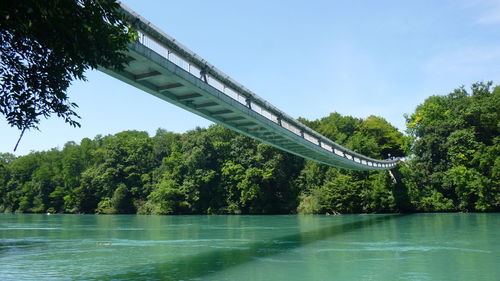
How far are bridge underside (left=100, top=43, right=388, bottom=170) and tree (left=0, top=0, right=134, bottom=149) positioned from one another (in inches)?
70.7

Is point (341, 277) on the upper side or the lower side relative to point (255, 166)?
lower

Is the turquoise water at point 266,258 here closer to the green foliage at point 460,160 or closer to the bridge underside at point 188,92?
the bridge underside at point 188,92

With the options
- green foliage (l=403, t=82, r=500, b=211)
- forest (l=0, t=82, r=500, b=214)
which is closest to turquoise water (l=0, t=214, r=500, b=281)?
green foliage (l=403, t=82, r=500, b=211)

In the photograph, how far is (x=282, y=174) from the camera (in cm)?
5875

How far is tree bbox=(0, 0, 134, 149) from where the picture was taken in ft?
19.7

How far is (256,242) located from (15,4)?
1931 centimetres

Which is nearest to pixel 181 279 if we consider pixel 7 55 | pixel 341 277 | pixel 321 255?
pixel 341 277

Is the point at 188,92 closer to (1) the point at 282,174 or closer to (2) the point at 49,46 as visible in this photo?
(2) the point at 49,46

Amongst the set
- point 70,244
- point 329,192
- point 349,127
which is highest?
point 349,127

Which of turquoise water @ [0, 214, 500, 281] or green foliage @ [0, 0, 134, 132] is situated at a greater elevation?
green foliage @ [0, 0, 134, 132]

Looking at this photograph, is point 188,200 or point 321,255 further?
point 188,200

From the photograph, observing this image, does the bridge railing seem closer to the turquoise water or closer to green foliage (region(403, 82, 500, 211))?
the turquoise water

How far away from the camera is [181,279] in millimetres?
13008

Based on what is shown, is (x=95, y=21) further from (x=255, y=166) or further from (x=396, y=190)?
(x=255, y=166)
